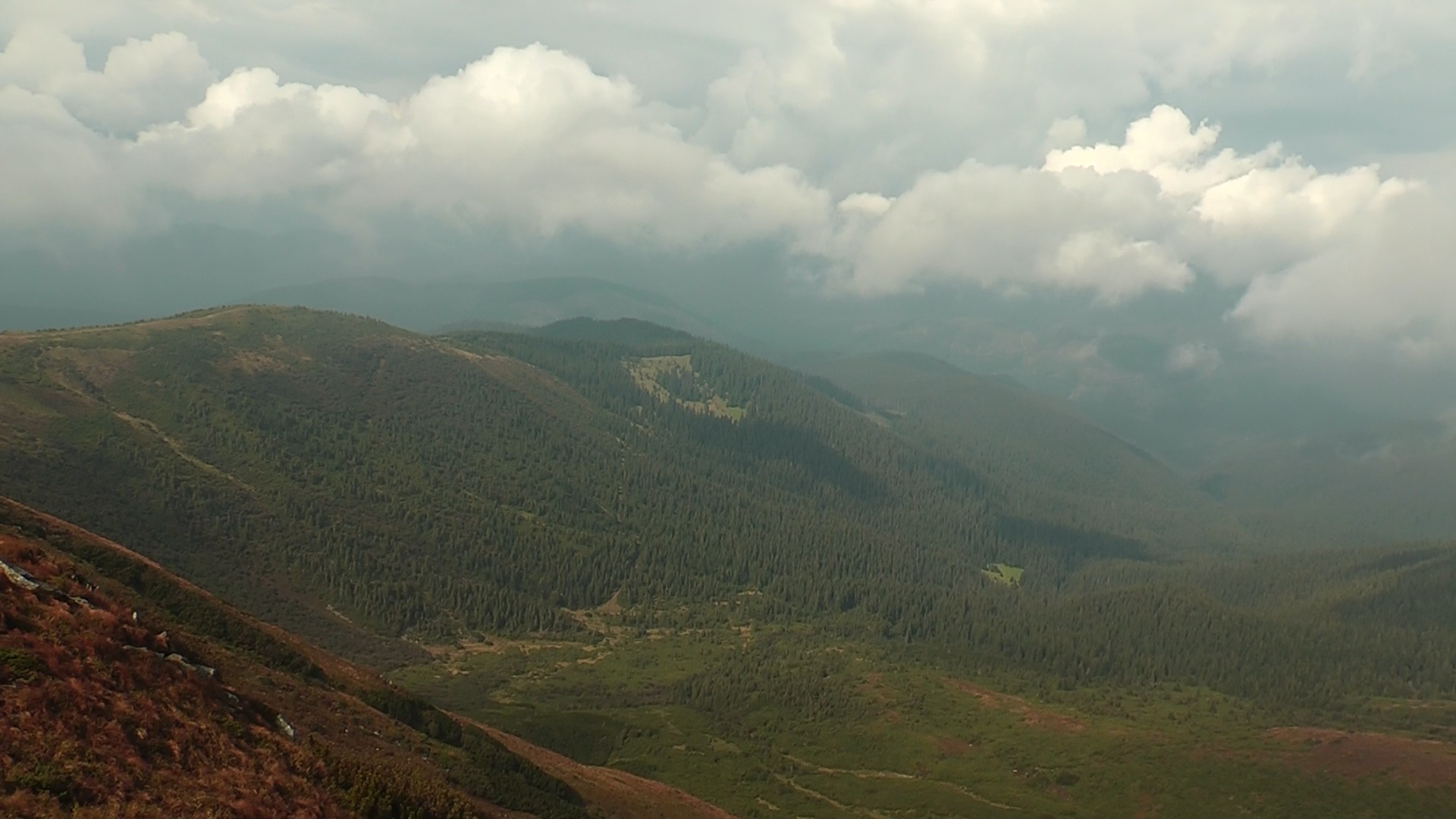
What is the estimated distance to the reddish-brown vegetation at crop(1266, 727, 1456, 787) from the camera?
501ft

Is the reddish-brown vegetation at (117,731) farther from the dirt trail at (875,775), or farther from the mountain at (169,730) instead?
the dirt trail at (875,775)

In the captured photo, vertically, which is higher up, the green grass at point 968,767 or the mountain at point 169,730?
the mountain at point 169,730

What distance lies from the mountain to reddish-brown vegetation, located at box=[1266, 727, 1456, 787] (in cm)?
15901

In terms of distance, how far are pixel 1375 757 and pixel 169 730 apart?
199635 millimetres

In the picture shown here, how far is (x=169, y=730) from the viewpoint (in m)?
37.2

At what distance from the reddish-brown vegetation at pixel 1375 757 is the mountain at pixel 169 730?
159 m

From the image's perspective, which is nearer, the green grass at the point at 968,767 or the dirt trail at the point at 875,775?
the green grass at the point at 968,767

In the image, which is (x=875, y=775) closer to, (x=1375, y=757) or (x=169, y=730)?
(x=1375, y=757)

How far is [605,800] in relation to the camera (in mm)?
89688

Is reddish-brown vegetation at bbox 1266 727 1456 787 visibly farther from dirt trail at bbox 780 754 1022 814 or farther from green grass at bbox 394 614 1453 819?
dirt trail at bbox 780 754 1022 814

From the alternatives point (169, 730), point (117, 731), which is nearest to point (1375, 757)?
point (169, 730)

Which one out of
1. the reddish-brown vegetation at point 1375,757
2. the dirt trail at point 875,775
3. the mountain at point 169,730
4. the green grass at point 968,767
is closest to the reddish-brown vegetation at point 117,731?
the mountain at point 169,730

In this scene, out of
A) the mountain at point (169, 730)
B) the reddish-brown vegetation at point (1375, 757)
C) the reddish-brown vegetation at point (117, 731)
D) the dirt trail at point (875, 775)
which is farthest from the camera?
the dirt trail at point (875, 775)

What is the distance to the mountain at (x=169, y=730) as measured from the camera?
103ft
